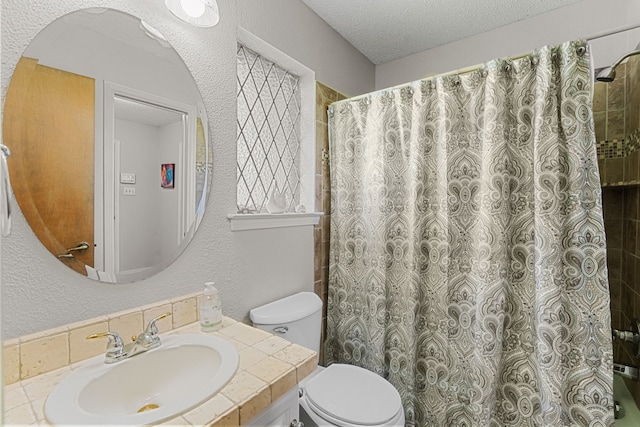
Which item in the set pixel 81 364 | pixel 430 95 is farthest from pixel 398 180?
pixel 81 364

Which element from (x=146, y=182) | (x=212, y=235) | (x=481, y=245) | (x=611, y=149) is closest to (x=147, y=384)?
(x=212, y=235)

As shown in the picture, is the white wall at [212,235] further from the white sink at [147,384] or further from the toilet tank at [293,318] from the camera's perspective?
the white sink at [147,384]

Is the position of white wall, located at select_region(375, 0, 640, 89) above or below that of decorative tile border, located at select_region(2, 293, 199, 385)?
above

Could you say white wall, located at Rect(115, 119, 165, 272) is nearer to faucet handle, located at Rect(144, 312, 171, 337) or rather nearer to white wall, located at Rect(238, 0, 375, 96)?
faucet handle, located at Rect(144, 312, 171, 337)

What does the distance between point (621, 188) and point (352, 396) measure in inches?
71.6

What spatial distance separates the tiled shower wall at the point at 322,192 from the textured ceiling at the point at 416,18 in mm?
437

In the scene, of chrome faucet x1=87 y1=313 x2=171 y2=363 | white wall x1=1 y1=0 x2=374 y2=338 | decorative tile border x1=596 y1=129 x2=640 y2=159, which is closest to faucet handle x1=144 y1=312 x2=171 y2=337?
chrome faucet x1=87 y1=313 x2=171 y2=363

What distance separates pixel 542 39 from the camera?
6.14ft

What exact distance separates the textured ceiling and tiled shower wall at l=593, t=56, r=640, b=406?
616 mm

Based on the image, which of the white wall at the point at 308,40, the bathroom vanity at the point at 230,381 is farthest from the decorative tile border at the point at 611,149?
the bathroom vanity at the point at 230,381

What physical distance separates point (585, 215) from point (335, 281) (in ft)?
4.27

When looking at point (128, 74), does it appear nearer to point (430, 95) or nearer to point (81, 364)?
point (81, 364)

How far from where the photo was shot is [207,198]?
1263 millimetres

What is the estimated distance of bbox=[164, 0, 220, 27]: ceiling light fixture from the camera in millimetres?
1083
